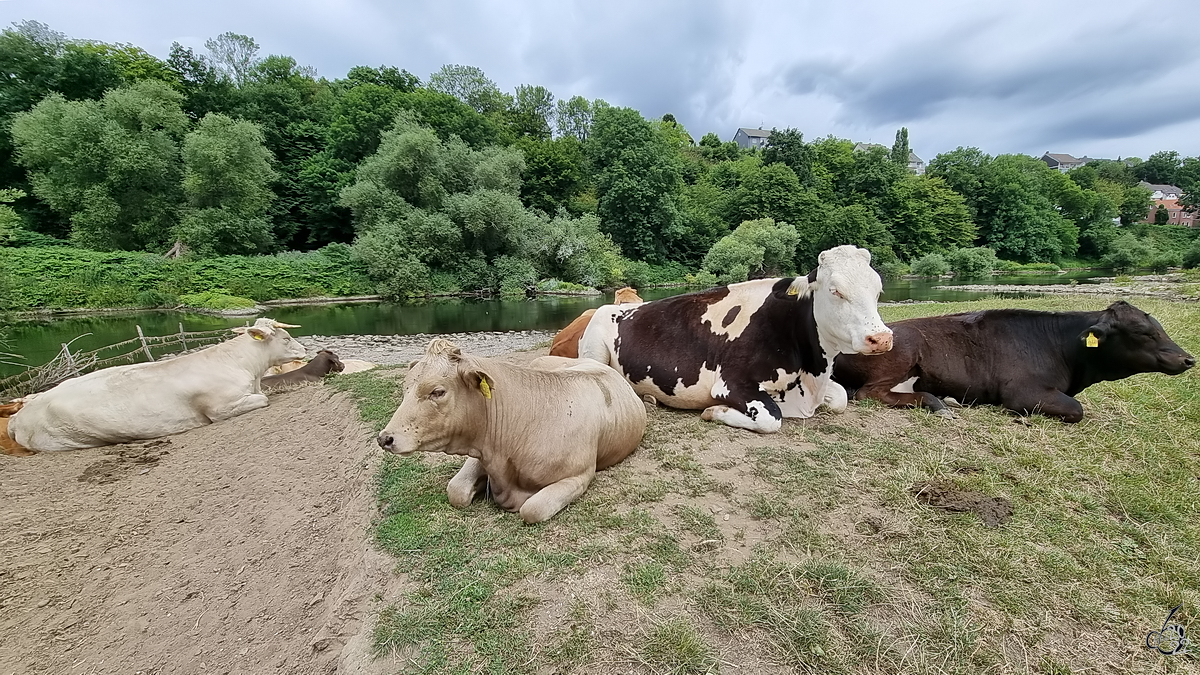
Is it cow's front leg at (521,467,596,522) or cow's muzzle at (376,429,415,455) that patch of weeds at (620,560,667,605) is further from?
cow's muzzle at (376,429,415,455)

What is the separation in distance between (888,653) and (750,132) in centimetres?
12115

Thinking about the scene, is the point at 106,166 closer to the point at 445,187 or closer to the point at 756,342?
the point at 445,187

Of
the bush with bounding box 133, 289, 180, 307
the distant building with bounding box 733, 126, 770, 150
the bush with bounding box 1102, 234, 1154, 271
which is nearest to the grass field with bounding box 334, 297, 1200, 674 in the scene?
the bush with bounding box 133, 289, 180, 307

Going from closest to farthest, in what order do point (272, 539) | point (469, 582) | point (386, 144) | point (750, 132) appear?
point (469, 582) < point (272, 539) < point (386, 144) < point (750, 132)

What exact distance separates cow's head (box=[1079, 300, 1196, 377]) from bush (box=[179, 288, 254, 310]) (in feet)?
94.9

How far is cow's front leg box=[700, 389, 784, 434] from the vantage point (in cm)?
446

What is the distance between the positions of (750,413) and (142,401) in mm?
7561

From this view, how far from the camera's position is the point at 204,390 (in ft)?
21.7

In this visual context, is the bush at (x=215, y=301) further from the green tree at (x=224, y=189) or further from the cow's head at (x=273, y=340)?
the cow's head at (x=273, y=340)

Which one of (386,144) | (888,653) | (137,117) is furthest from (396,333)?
(137,117)

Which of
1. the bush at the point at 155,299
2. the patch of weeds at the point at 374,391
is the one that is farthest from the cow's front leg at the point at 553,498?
the bush at the point at 155,299

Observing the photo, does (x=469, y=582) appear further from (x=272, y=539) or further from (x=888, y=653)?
(x=272, y=539)

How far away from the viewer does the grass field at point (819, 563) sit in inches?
78.9

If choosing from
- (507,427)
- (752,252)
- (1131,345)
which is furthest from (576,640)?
(752,252)
